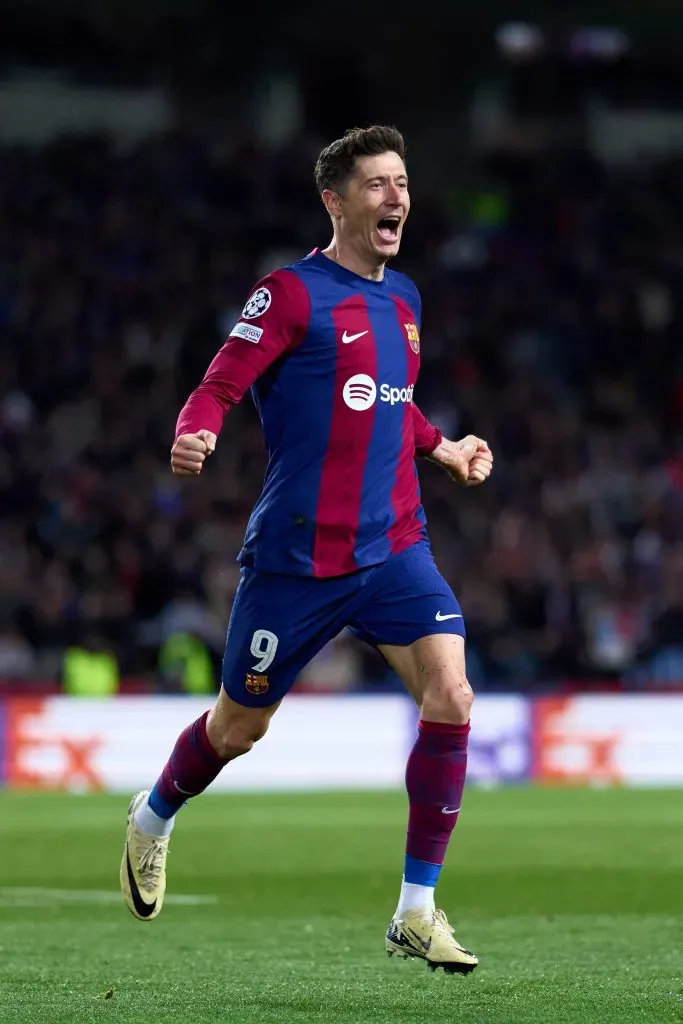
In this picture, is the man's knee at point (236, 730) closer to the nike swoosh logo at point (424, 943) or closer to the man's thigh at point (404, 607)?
the man's thigh at point (404, 607)

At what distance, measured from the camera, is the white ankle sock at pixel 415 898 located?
585 cm

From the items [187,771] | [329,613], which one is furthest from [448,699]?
[187,771]

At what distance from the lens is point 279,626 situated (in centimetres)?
612

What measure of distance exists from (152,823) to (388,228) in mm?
2158

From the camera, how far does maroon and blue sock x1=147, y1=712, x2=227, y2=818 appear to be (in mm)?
6527

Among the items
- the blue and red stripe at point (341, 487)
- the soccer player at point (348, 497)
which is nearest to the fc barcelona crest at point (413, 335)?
the soccer player at point (348, 497)

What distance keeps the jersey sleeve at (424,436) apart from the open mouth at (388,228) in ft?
1.93

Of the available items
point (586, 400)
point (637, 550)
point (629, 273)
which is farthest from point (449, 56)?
point (637, 550)

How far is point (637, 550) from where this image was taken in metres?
20.5

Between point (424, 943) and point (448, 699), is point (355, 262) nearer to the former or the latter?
point (448, 699)

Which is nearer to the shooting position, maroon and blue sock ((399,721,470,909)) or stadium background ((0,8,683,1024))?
maroon and blue sock ((399,721,470,909))

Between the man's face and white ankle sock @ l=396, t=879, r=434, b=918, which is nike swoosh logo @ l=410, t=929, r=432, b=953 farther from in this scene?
the man's face

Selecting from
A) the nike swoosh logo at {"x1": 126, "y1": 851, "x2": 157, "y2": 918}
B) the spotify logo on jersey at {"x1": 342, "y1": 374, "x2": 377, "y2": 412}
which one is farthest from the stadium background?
the spotify logo on jersey at {"x1": 342, "y1": 374, "x2": 377, "y2": 412}

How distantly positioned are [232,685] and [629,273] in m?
18.5
